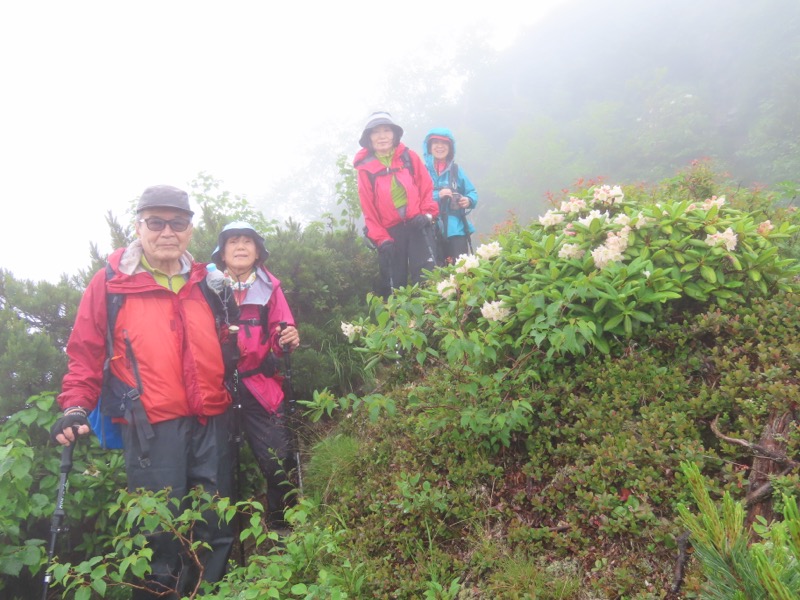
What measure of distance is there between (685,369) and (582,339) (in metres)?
0.63

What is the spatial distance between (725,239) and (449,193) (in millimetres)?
3594

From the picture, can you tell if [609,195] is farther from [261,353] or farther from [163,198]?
[163,198]

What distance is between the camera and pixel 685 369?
9.50ft

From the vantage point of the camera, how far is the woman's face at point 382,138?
17.7ft

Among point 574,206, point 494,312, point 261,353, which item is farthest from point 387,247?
point 494,312

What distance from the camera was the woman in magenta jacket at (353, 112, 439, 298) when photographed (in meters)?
5.40

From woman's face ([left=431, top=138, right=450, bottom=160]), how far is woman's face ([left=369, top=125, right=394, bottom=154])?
3.54 ft

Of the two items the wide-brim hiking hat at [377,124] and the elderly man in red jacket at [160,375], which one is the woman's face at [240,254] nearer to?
the elderly man in red jacket at [160,375]

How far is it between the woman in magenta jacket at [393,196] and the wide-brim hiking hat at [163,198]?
91.0 inches

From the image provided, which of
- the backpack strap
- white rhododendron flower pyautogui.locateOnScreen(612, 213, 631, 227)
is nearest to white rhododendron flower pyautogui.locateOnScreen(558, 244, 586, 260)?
white rhododendron flower pyautogui.locateOnScreen(612, 213, 631, 227)

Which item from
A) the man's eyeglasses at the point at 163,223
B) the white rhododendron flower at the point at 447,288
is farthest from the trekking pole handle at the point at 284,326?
the white rhododendron flower at the point at 447,288

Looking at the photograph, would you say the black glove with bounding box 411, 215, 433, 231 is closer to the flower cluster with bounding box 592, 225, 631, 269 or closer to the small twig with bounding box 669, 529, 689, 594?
the flower cluster with bounding box 592, 225, 631, 269

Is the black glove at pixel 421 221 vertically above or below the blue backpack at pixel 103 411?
above

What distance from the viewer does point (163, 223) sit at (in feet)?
11.0
